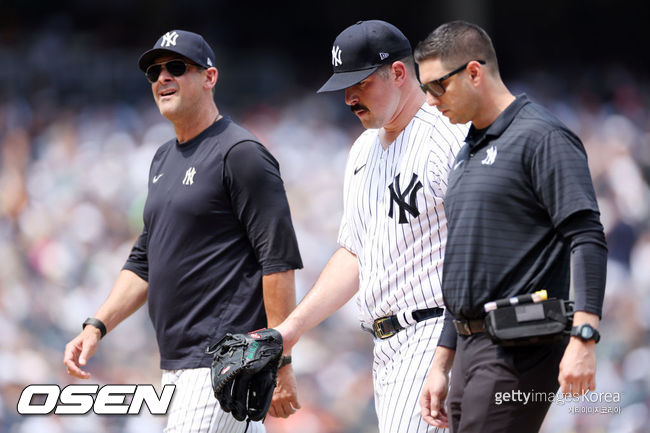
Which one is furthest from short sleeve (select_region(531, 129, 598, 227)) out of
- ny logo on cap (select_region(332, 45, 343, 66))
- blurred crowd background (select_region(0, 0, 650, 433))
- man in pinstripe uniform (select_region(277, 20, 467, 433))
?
blurred crowd background (select_region(0, 0, 650, 433))

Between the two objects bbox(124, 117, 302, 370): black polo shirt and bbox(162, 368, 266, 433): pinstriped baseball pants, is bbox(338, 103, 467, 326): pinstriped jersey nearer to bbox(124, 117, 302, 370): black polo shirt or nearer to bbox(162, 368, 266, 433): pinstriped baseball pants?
bbox(124, 117, 302, 370): black polo shirt

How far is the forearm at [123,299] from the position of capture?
4141mm

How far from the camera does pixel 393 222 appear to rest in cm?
349

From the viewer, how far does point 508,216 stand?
286 cm

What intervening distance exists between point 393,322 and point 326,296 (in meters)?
0.34

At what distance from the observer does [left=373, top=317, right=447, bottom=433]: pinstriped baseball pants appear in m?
3.34

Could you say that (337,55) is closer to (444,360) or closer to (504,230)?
(504,230)

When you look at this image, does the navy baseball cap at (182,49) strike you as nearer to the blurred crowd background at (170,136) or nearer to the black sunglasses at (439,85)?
the black sunglasses at (439,85)

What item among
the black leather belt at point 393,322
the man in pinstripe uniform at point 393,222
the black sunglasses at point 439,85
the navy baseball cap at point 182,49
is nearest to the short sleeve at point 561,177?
the black sunglasses at point 439,85

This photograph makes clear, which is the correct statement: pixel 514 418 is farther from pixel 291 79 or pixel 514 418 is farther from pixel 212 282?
pixel 291 79

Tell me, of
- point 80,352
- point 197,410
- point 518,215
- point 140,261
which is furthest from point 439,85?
point 80,352

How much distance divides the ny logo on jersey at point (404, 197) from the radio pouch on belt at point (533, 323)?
750mm

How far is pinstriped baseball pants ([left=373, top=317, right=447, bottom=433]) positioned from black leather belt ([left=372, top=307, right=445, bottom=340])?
2 centimetres

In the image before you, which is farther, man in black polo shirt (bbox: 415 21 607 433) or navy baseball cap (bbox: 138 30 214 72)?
navy baseball cap (bbox: 138 30 214 72)
